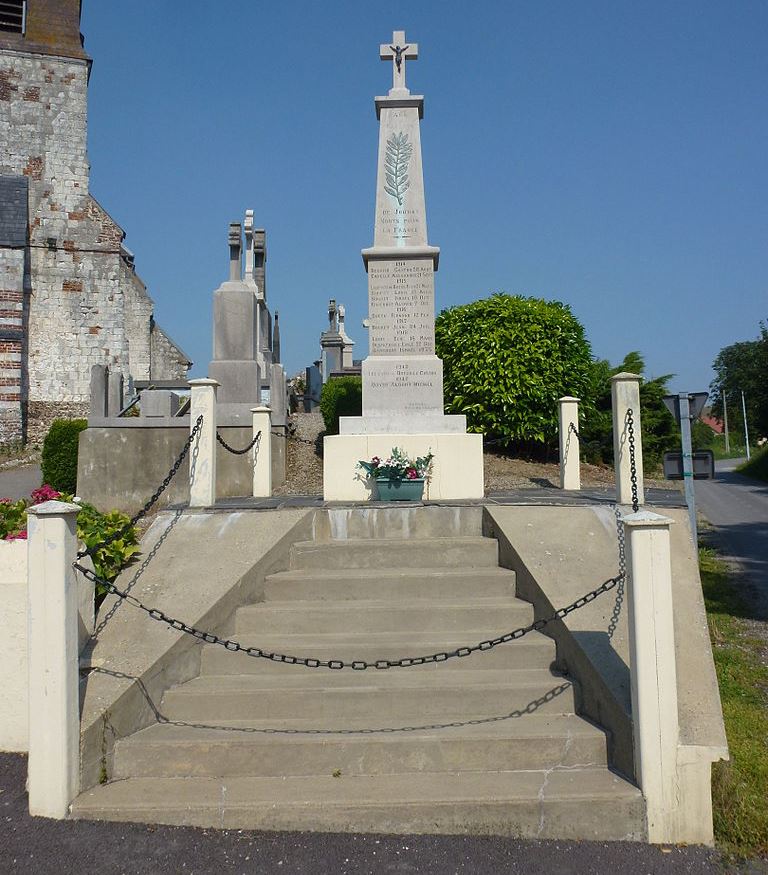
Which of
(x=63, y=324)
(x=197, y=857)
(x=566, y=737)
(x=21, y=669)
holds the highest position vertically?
(x=63, y=324)

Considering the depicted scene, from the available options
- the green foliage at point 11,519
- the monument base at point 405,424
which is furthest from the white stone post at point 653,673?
the monument base at point 405,424

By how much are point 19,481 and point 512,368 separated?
1128 centimetres

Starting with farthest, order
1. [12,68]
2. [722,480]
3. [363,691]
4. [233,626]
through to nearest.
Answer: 1. [722,480]
2. [12,68]
3. [233,626]
4. [363,691]

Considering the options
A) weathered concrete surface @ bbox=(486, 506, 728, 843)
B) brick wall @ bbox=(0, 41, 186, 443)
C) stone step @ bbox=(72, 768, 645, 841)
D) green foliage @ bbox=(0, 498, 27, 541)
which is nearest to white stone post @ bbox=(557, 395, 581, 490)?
weathered concrete surface @ bbox=(486, 506, 728, 843)

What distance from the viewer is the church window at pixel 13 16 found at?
23500 mm

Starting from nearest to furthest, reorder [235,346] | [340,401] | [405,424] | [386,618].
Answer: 1. [386,618]
2. [405,424]
3. [235,346]
4. [340,401]

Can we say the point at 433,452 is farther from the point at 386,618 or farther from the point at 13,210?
the point at 13,210

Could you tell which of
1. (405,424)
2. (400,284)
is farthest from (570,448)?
(400,284)

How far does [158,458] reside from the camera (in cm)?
1009

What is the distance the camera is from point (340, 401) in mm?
13594

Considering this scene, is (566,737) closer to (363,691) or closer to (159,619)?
(363,691)

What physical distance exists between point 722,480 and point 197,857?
2830 cm

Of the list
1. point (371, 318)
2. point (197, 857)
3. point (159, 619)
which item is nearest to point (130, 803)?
point (197, 857)

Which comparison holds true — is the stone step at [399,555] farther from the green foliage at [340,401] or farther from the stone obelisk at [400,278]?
the green foliage at [340,401]
